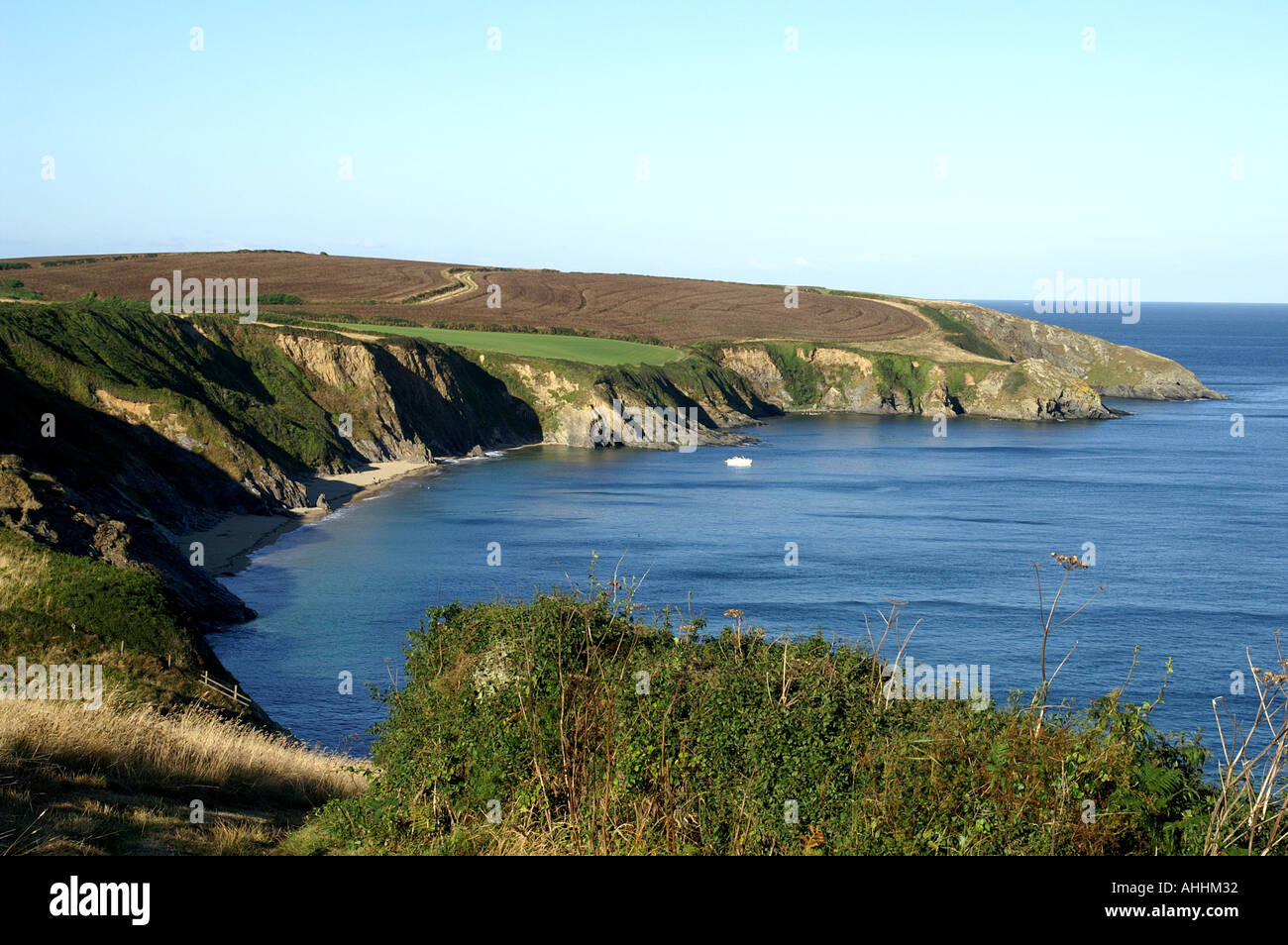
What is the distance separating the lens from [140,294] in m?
130

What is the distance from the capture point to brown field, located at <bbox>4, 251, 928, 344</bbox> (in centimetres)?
13762

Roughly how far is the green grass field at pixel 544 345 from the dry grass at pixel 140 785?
9707cm

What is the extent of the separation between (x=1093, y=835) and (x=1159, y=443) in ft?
362

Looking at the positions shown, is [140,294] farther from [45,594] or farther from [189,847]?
[189,847]

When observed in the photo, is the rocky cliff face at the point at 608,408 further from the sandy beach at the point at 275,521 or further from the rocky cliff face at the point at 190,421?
the sandy beach at the point at 275,521

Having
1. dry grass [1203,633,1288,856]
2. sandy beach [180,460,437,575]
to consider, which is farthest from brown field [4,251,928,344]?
dry grass [1203,633,1288,856]

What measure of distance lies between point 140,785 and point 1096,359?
580 ft

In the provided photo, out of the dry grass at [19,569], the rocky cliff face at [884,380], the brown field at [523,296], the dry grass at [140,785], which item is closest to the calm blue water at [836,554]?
the dry grass at [19,569]

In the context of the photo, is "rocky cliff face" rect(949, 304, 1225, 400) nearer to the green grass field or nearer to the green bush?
the green grass field

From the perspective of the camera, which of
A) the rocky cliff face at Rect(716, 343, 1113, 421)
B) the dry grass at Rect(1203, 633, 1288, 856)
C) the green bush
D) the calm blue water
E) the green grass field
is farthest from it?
the rocky cliff face at Rect(716, 343, 1113, 421)

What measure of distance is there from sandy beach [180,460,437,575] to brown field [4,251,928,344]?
1959 inches

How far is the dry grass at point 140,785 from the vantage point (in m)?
11.1

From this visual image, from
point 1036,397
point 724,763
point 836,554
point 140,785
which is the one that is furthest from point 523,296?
point 724,763
